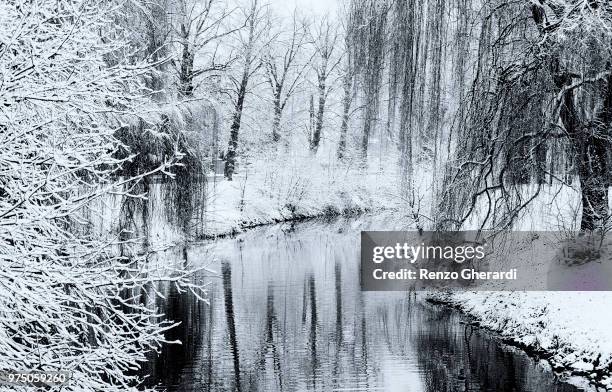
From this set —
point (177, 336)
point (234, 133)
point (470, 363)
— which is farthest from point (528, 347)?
point (234, 133)

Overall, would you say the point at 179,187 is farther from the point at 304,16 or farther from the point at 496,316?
the point at 304,16

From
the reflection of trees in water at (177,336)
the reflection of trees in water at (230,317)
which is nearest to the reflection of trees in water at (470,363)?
the reflection of trees in water at (230,317)

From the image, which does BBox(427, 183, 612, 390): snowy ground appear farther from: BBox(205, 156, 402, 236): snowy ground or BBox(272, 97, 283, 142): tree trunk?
BBox(272, 97, 283, 142): tree trunk

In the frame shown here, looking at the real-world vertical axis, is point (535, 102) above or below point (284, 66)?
below

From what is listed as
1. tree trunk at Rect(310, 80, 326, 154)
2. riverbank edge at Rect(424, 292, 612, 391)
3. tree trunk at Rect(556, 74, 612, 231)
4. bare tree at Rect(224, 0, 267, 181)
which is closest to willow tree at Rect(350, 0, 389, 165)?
tree trunk at Rect(556, 74, 612, 231)

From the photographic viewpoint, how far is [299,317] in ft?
41.7

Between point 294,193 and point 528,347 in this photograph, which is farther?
point 294,193

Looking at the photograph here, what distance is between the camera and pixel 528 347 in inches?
423

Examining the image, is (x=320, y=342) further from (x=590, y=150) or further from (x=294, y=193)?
(x=294, y=193)

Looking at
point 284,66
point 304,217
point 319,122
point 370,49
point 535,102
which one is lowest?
point 304,217

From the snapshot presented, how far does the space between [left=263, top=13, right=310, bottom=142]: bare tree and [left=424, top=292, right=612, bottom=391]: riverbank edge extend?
13.5m

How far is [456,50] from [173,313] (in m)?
6.19

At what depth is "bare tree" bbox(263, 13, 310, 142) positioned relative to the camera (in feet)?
89.8

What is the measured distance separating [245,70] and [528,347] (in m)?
17.7
